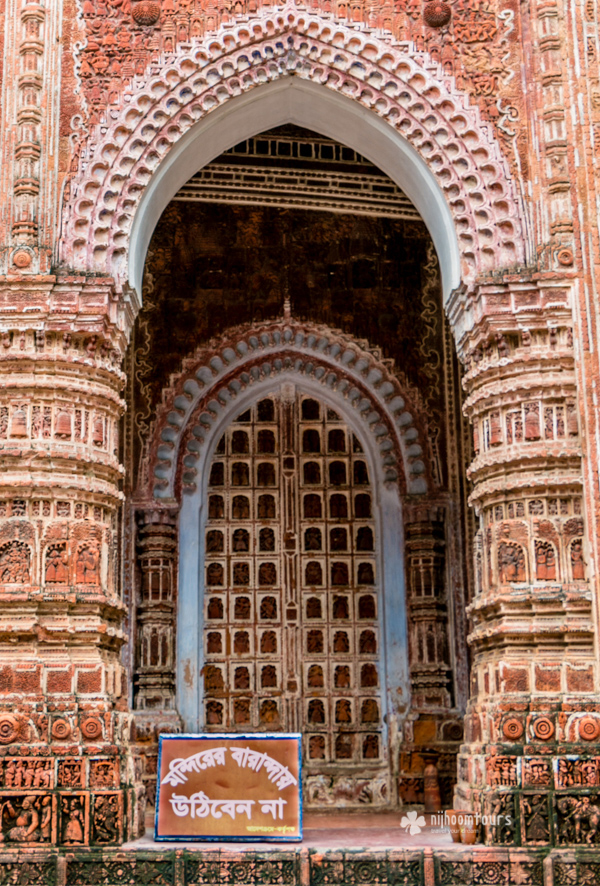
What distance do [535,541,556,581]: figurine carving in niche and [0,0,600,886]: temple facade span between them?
0.02 m

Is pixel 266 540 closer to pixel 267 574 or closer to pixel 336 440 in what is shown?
pixel 267 574

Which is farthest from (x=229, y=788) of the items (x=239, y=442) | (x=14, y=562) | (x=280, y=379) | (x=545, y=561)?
(x=280, y=379)

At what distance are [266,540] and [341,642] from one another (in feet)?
4.44

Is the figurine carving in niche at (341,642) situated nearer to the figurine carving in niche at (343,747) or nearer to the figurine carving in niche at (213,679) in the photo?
the figurine carving in niche at (343,747)

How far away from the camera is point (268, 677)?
11.6 meters

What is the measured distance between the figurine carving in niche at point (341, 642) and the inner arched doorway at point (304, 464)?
0.02 metres

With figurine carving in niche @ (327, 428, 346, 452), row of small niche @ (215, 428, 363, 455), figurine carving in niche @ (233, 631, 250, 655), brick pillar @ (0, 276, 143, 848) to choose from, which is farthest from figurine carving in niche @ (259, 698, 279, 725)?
brick pillar @ (0, 276, 143, 848)

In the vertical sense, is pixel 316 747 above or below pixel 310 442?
below

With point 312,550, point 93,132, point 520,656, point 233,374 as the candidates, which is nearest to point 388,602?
point 312,550

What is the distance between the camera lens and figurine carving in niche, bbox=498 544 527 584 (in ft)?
26.2

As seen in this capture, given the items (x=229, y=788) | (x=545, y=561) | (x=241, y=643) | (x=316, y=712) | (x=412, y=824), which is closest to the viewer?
(x=229, y=788)

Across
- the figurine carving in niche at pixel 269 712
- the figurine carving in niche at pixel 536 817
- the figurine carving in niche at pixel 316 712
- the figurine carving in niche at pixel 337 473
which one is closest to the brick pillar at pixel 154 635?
the figurine carving in niche at pixel 269 712

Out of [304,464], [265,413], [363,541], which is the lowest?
[363,541]

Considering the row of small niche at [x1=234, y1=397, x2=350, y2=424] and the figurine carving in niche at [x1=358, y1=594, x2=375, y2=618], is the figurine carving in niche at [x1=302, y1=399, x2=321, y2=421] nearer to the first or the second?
the row of small niche at [x1=234, y1=397, x2=350, y2=424]
